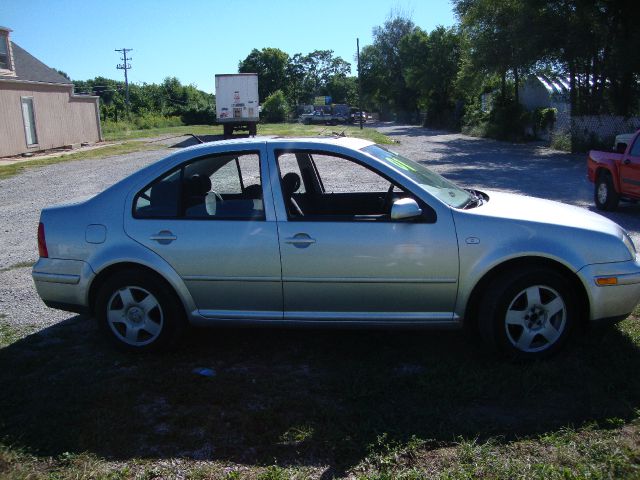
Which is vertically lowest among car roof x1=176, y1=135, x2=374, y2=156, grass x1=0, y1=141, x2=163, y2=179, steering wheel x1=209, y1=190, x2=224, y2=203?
grass x1=0, y1=141, x2=163, y2=179

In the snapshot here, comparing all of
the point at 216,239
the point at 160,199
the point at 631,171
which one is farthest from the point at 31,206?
the point at 631,171

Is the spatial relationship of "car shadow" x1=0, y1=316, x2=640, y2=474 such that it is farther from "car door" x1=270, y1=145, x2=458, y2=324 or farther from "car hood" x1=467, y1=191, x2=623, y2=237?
"car hood" x1=467, y1=191, x2=623, y2=237

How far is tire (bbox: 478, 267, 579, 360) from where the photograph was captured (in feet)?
14.2

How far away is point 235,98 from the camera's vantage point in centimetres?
3722

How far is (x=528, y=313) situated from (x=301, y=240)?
1685mm

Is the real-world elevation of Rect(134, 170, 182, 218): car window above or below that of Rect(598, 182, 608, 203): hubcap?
above

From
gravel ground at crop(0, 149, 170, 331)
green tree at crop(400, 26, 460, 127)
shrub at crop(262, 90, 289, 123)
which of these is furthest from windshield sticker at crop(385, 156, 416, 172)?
shrub at crop(262, 90, 289, 123)

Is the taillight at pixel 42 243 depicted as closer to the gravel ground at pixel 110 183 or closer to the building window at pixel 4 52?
the gravel ground at pixel 110 183

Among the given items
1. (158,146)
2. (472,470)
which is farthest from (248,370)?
(158,146)

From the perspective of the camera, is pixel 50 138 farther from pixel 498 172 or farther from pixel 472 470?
pixel 472 470

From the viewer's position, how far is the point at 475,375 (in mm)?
4242

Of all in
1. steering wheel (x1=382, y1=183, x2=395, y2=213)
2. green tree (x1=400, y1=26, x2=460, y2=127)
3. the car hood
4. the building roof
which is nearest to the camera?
the car hood

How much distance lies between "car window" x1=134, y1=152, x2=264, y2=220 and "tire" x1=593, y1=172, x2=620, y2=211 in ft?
25.8

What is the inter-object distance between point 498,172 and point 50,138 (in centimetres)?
2198
